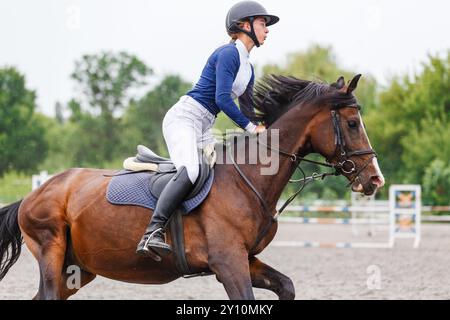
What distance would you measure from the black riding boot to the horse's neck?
1.96 ft

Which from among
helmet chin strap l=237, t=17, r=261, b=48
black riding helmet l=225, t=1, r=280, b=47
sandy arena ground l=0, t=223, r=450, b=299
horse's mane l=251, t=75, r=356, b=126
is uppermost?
black riding helmet l=225, t=1, r=280, b=47

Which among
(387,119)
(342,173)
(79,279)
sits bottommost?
(79,279)

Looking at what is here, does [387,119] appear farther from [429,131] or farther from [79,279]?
[79,279]

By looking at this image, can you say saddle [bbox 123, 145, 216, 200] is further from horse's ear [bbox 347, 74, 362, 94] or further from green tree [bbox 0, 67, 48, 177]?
green tree [bbox 0, 67, 48, 177]

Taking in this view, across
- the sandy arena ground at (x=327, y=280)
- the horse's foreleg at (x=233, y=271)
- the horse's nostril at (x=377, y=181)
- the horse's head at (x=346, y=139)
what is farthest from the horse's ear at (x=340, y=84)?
the sandy arena ground at (x=327, y=280)

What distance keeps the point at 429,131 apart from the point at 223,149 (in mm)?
34089

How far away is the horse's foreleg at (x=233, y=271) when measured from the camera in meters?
5.24

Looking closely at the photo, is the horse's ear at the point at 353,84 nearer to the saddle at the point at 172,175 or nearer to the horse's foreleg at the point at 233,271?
the saddle at the point at 172,175

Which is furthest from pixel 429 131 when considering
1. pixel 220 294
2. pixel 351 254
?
pixel 220 294

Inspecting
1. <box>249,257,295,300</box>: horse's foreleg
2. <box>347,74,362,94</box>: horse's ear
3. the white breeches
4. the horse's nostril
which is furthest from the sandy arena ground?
<box>347,74,362,94</box>: horse's ear

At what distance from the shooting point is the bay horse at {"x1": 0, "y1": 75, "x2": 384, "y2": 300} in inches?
215
